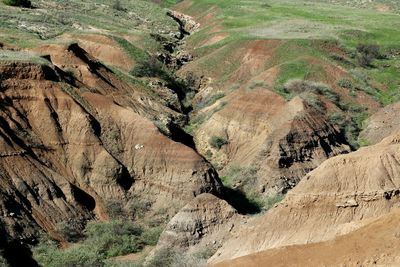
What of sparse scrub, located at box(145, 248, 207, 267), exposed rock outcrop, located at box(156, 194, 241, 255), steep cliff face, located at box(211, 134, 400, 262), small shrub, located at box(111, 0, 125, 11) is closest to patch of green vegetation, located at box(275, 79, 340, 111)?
exposed rock outcrop, located at box(156, 194, 241, 255)

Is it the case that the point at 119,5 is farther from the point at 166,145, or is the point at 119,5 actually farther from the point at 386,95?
the point at 166,145

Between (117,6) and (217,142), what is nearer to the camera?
(217,142)

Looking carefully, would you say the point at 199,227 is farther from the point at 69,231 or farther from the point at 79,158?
the point at 79,158

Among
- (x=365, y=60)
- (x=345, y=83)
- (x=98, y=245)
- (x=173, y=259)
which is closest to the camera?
(x=173, y=259)

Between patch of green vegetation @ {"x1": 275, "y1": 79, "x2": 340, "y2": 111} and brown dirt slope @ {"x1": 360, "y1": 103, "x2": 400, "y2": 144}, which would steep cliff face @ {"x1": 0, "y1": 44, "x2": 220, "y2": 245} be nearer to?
patch of green vegetation @ {"x1": 275, "y1": 79, "x2": 340, "y2": 111}

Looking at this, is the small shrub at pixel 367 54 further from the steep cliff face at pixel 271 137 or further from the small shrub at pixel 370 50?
the steep cliff face at pixel 271 137

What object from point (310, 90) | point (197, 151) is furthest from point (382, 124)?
point (197, 151)
